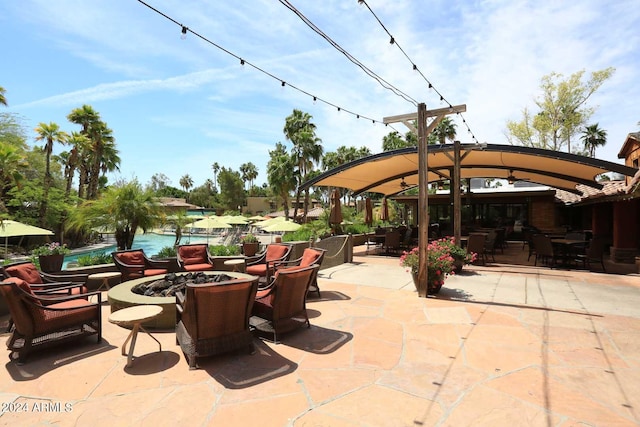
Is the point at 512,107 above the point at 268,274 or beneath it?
above

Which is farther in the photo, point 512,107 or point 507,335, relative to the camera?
point 512,107

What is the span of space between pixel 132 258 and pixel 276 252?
3.03m

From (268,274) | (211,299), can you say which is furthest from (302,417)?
(268,274)

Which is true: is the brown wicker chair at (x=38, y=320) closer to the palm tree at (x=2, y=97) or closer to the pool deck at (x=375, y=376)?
the pool deck at (x=375, y=376)

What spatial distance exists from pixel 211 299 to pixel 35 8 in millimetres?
4721

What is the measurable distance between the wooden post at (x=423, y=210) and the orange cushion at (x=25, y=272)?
6.20 metres

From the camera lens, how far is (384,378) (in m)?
3.10

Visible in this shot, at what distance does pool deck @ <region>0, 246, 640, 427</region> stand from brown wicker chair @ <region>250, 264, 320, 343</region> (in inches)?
7.8

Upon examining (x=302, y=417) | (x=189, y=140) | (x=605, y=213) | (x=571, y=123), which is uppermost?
(x=571, y=123)

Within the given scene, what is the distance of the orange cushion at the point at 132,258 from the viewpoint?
669cm

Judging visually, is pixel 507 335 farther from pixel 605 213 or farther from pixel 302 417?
pixel 605 213

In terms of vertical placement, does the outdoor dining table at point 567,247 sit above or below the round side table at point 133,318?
above

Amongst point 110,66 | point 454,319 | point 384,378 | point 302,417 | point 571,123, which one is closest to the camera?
point 302,417

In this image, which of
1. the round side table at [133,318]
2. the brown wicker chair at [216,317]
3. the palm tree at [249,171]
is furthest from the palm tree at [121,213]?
the palm tree at [249,171]
